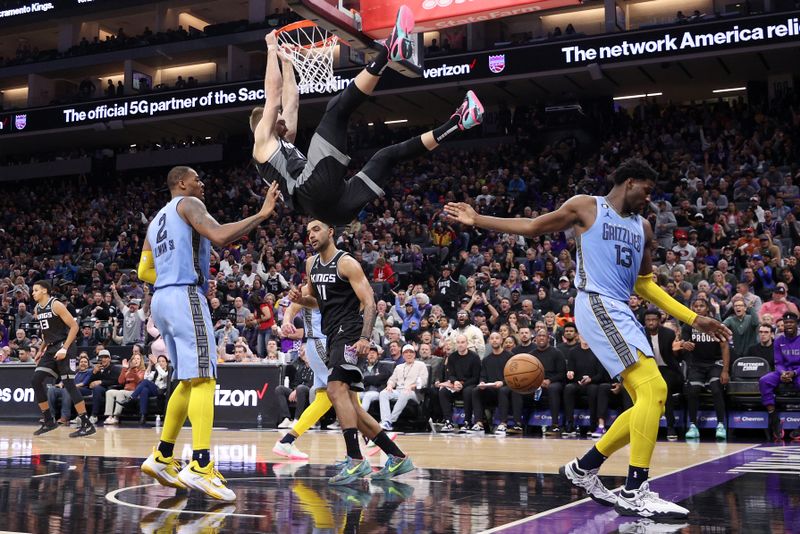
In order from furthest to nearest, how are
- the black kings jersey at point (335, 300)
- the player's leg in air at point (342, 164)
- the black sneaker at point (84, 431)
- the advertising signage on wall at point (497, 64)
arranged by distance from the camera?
the advertising signage on wall at point (497, 64)
the black sneaker at point (84, 431)
the black kings jersey at point (335, 300)
the player's leg in air at point (342, 164)

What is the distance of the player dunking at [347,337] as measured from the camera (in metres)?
6.93

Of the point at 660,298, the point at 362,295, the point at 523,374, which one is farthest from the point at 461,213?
the point at 523,374

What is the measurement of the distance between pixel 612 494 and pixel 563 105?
69.8ft

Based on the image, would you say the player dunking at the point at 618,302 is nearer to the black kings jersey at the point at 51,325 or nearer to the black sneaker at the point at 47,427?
the black kings jersey at the point at 51,325

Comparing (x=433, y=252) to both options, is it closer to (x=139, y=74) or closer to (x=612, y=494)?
(x=612, y=494)

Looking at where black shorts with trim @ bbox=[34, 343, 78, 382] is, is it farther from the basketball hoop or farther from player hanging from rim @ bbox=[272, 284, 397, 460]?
the basketball hoop

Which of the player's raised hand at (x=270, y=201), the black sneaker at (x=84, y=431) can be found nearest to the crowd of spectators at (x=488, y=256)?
the black sneaker at (x=84, y=431)

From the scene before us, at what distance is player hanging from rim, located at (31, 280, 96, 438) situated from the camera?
11.7 meters

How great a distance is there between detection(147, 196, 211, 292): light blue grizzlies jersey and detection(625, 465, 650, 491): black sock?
330 cm

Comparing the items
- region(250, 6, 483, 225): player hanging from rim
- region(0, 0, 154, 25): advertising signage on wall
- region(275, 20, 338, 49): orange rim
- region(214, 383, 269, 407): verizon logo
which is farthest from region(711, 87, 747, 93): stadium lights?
region(250, 6, 483, 225): player hanging from rim

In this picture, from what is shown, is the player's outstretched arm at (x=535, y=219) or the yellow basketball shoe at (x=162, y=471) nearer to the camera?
the player's outstretched arm at (x=535, y=219)

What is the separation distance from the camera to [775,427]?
442 inches

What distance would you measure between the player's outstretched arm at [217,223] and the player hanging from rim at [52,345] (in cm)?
602

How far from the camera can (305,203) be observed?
248 inches
